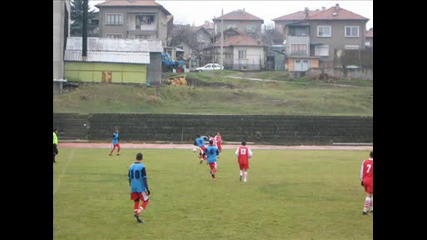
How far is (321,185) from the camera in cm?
2186

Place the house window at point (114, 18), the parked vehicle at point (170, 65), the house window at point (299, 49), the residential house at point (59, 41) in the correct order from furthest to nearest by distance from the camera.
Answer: the house window at point (299, 49) < the house window at point (114, 18) < the parked vehicle at point (170, 65) < the residential house at point (59, 41)

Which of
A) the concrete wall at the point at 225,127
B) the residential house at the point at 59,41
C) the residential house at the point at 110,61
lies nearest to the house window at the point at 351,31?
the residential house at the point at 110,61

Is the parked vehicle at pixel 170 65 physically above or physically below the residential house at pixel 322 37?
below

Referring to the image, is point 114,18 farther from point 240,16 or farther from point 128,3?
point 240,16

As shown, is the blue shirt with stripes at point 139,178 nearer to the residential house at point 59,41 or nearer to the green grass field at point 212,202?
the green grass field at point 212,202

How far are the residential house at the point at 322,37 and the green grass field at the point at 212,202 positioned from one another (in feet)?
164

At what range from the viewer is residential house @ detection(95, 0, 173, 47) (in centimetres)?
7644

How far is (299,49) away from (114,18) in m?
24.2

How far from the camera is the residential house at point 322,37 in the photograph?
77812 mm

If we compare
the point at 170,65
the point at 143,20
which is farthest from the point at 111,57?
the point at 143,20

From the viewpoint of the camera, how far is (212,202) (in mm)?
17203

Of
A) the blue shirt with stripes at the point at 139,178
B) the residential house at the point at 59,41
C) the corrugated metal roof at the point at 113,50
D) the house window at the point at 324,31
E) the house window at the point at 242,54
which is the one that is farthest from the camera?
the house window at the point at 242,54
